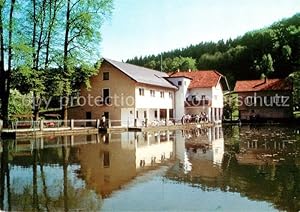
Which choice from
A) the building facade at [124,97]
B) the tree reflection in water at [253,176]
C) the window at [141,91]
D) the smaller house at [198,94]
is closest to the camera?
the tree reflection in water at [253,176]

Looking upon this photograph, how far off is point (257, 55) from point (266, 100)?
35.4m

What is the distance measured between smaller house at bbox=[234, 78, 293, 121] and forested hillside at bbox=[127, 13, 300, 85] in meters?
11.9

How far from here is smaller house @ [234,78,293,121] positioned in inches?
2466

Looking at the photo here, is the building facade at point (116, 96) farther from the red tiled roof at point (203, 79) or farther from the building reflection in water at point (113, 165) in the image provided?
the building reflection in water at point (113, 165)

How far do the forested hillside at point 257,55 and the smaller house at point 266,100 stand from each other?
39.1 ft

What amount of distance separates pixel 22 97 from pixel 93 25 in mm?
9205

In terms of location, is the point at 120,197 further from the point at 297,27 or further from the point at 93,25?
the point at 297,27

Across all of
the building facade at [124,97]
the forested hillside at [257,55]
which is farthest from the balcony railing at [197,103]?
the forested hillside at [257,55]

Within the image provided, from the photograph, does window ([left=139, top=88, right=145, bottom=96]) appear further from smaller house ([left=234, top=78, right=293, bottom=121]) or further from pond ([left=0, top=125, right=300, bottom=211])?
pond ([left=0, top=125, right=300, bottom=211])

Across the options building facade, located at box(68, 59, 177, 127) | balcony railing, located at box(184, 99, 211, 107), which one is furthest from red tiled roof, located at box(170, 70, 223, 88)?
building facade, located at box(68, 59, 177, 127)

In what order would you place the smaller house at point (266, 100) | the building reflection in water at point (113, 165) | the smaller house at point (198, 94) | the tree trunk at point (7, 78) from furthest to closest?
the smaller house at point (266, 100)
the smaller house at point (198, 94)
the tree trunk at point (7, 78)
the building reflection in water at point (113, 165)

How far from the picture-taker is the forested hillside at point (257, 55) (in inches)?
3430

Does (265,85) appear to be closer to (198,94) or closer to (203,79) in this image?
(203,79)

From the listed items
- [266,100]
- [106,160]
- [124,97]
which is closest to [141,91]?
[124,97]
